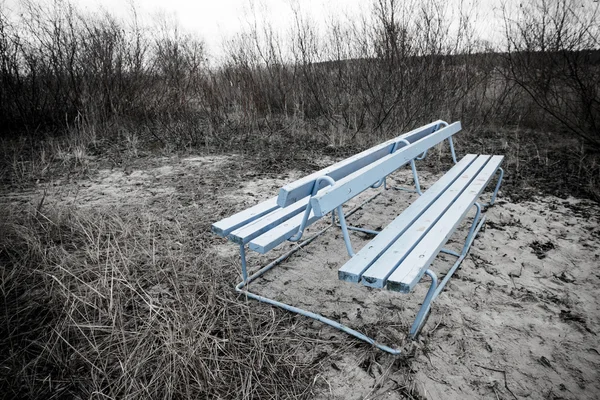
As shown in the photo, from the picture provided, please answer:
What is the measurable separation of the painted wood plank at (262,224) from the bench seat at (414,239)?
0.63 meters

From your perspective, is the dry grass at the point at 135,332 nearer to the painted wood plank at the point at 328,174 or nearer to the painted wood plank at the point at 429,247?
the painted wood plank at the point at 429,247

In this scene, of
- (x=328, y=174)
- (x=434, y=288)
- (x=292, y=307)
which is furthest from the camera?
(x=292, y=307)

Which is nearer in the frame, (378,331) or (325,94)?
(378,331)

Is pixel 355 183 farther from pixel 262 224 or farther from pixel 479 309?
pixel 479 309

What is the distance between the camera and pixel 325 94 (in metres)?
6.82

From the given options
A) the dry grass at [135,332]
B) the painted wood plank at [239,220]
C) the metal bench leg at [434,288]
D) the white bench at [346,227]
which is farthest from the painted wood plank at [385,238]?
the painted wood plank at [239,220]

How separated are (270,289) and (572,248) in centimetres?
241

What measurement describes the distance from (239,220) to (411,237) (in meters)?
1.05

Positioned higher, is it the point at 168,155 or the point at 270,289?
the point at 168,155

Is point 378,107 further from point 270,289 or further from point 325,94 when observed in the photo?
point 270,289

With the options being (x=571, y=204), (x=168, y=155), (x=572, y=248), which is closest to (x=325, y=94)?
(x=168, y=155)

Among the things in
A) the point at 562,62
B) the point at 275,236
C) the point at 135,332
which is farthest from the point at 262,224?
the point at 562,62

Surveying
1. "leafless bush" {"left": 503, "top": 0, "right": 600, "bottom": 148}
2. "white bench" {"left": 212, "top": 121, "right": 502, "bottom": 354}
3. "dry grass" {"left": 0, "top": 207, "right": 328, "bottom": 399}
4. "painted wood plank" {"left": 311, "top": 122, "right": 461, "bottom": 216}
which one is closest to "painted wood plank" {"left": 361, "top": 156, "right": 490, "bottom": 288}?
"white bench" {"left": 212, "top": 121, "right": 502, "bottom": 354}

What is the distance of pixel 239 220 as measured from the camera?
2.11 meters
